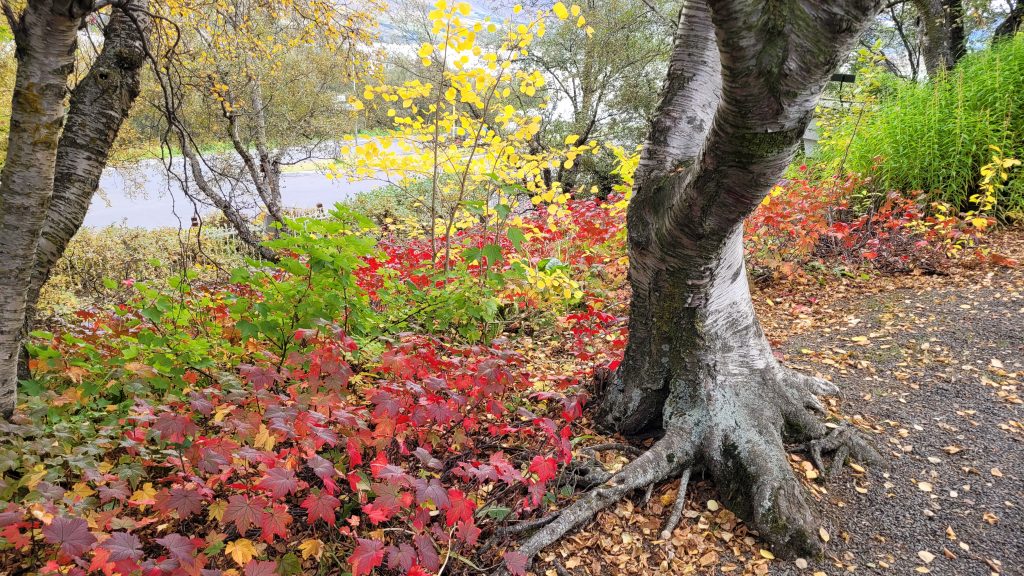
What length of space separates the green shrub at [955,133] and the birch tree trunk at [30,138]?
6.55 metres

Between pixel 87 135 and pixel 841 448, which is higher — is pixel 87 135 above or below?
above

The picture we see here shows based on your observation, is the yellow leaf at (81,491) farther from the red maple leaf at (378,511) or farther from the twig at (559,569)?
the twig at (559,569)

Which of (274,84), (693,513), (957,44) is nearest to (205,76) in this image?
(274,84)

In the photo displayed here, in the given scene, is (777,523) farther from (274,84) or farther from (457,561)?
(274,84)

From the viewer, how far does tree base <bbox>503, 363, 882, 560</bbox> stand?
6.11 ft

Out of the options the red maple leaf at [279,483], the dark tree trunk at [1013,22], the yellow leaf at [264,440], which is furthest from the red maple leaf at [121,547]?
the dark tree trunk at [1013,22]

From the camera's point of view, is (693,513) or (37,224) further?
(693,513)

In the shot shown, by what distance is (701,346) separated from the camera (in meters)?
2.20

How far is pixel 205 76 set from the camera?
5.72 meters

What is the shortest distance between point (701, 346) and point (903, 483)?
3.26 feet

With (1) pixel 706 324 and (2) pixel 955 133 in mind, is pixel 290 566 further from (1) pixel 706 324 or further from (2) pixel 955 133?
(2) pixel 955 133

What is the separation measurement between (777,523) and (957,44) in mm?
8907

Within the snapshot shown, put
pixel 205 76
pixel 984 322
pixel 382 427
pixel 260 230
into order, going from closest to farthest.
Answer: pixel 382 427
pixel 984 322
pixel 205 76
pixel 260 230

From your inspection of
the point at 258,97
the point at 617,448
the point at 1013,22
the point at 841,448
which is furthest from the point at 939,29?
the point at 258,97
